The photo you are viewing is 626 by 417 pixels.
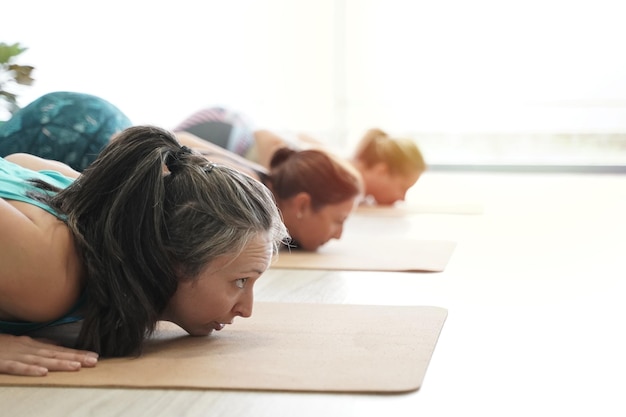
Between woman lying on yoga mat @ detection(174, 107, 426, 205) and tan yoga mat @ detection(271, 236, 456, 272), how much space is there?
A: 62 cm

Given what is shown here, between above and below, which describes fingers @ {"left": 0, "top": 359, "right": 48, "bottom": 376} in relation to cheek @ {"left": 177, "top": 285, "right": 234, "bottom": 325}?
below

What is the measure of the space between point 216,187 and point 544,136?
17.5 ft

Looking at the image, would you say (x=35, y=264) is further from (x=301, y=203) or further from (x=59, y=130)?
(x=301, y=203)

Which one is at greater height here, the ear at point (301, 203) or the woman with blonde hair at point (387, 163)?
the ear at point (301, 203)

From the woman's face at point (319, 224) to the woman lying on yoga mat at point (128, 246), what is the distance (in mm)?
1347

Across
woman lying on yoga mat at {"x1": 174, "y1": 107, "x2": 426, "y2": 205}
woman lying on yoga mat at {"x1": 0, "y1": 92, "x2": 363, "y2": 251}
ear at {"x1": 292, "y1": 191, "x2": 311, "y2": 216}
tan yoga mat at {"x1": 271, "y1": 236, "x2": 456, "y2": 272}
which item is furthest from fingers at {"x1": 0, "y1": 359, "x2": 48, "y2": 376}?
woman lying on yoga mat at {"x1": 174, "y1": 107, "x2": 426, "y2": 205}

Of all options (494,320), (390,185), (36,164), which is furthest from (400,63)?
(36,164)

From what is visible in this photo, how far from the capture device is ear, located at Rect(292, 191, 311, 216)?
11.0 ft

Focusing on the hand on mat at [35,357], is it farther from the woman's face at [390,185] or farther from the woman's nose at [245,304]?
the woman's face at [390,185]

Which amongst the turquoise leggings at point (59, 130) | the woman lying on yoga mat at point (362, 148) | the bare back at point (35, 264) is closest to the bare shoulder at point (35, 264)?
the bare back at point (35, 264)

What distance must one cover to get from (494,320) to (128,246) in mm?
956

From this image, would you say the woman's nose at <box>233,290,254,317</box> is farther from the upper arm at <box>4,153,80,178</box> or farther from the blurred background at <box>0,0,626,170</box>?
the blurred background at <box>0,0,626,170</box>

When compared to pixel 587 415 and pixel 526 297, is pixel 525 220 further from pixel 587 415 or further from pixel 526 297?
pixel 587 415

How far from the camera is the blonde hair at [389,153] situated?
15.3 ft
